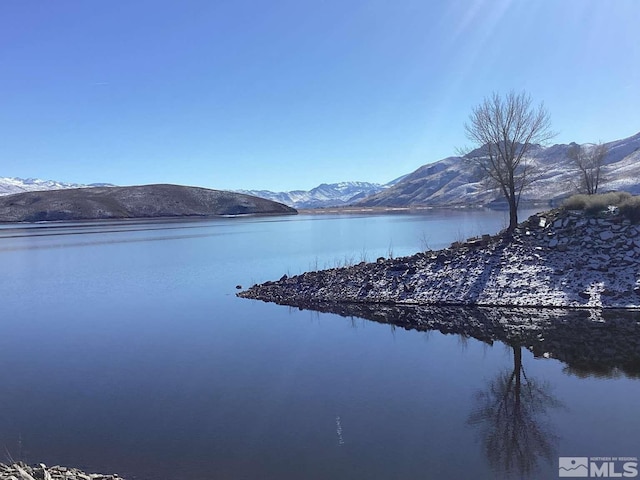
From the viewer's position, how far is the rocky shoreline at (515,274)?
20.8 metres

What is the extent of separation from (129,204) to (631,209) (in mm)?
158329

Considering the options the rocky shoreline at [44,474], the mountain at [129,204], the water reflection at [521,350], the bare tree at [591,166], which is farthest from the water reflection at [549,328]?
the mountain at [129,204]

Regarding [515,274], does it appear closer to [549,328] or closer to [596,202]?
[549,328]

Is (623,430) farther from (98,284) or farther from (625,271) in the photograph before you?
(98,284)

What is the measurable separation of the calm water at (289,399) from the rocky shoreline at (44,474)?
54 cm

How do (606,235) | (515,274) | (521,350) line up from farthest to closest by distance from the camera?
(606,235), (515,274), (521,350)

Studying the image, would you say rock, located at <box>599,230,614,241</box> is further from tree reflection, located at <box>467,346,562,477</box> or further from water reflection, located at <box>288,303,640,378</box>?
tree reflection, located at <box>467,346,562,477</box>

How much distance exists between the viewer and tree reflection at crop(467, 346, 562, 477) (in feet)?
28.7

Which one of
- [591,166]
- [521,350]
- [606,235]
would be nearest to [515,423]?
[521,350]

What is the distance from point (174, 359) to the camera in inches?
612

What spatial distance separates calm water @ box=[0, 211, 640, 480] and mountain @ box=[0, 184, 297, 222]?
14059cm

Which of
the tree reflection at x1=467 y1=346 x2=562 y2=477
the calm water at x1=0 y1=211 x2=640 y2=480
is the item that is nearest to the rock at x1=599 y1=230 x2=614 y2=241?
the calm water at x1=0 y1=211 x2=640 y2=480

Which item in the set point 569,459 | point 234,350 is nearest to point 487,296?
point 234,350

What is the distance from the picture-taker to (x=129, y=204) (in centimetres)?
16012
